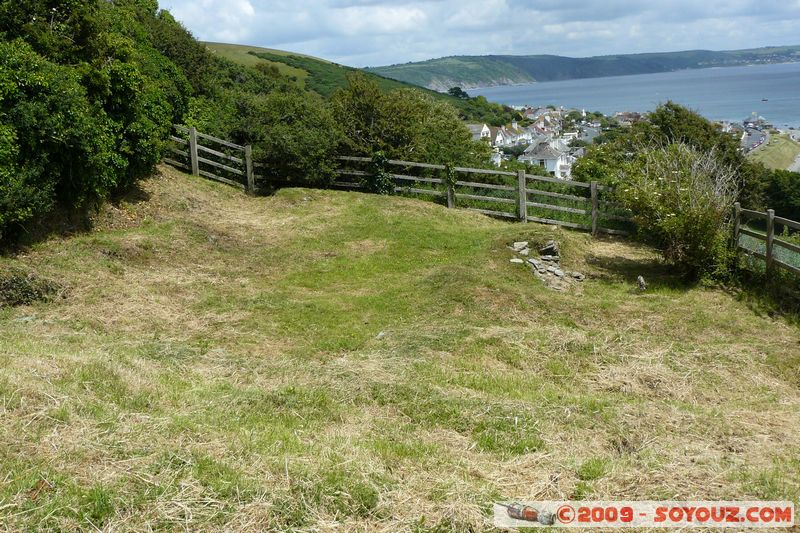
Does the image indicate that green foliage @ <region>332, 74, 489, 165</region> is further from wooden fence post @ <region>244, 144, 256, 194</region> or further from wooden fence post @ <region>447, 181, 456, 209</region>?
wooden fence post @ <region>244, 144, 256, 194</region>

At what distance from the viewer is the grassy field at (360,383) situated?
416cm

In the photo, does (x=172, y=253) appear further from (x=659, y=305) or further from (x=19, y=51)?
(x=659, y=305)

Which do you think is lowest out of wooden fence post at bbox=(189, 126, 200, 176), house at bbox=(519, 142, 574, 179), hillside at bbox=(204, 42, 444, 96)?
house at bbox=(519, 142, 574, 179)

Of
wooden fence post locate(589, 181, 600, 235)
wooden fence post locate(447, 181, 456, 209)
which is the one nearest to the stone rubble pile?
wooden fence post locate(589, 181, 600, 235)

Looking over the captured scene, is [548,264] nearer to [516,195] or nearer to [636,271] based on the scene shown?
[636,271]

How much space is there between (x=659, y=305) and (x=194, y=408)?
818cm

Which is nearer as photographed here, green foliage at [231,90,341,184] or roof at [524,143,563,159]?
green foliage at [231,90,341,184]

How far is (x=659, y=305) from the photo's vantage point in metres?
11.0

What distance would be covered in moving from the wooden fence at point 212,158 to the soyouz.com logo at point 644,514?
15.2m

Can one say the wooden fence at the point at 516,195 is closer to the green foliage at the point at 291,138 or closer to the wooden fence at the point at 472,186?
the wooden fence at the point at 472,186

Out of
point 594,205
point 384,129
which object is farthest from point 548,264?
point 384,129

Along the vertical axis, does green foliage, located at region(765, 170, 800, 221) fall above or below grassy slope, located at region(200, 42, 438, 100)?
below

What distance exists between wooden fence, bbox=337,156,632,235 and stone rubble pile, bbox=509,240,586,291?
318 centimetres

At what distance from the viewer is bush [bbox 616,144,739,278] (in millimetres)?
11984
